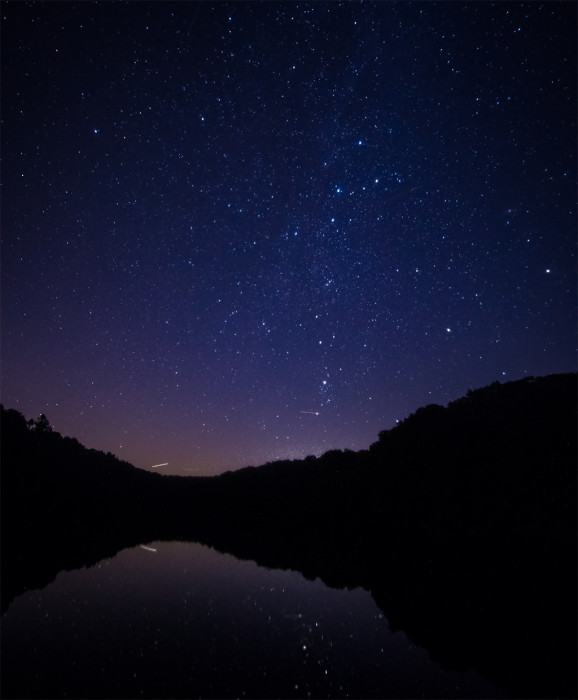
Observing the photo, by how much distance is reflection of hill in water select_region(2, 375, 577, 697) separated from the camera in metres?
9.08

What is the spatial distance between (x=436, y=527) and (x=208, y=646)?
22528 millimetres

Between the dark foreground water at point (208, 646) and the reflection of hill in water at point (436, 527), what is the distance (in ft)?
3.56

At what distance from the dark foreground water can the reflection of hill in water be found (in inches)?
42.8

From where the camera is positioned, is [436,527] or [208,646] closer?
[208,646]

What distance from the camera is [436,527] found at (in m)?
25.3

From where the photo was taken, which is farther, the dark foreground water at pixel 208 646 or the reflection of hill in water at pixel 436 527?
the reflection of hill in water at pixel 436 527

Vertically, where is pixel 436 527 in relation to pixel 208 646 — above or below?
below

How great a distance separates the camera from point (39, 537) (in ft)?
73.1

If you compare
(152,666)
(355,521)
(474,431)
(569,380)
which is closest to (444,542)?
(474,431)

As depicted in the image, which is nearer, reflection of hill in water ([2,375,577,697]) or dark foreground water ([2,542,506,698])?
dark foreground water ([2,542,506,698])

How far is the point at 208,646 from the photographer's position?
24.8 feet

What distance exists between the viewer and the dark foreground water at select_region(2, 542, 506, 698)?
5.99 metres

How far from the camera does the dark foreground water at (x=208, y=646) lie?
599 centimetres

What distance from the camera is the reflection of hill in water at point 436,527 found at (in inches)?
357
